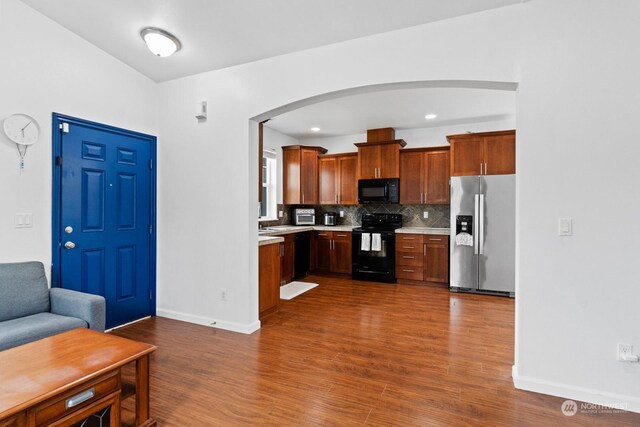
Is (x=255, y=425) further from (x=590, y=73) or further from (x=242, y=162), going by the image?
(x=590, y=73)

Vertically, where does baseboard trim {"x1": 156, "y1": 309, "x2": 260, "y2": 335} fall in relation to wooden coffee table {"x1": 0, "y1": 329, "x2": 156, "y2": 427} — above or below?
below

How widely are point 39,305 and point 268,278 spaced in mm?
2014

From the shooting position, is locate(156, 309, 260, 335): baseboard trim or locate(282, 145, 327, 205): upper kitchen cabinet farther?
locate(282, 145, 327, 205): upper kitchen cabinet

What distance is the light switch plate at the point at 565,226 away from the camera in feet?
7.08

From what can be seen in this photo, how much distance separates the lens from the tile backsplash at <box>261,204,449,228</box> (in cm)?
575

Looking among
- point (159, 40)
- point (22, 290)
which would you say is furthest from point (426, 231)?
point (22, 290)

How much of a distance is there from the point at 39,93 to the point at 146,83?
3.63ft

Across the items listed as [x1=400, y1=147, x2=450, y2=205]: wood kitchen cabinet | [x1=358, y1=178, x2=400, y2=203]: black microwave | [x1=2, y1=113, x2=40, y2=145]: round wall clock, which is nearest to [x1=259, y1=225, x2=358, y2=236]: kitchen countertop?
[x1=358, y1=178, x2=400, y2=203]: black microwave

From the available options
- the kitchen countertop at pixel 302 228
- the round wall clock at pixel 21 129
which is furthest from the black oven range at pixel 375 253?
the round wall clock at pixel 21 129

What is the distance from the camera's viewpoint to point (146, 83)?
3.69 meters

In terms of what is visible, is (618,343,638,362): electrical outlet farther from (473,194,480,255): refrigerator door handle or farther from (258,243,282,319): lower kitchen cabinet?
(258,243,282,319): lower kitchen cabinet

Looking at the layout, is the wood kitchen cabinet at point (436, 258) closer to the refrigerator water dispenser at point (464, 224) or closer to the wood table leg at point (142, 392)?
the refrigerator water dispenser at point (464, 224)

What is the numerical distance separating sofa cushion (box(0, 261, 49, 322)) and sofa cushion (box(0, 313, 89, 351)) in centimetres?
7

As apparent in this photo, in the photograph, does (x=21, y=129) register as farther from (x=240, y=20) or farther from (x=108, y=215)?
(x=240, y=20)
